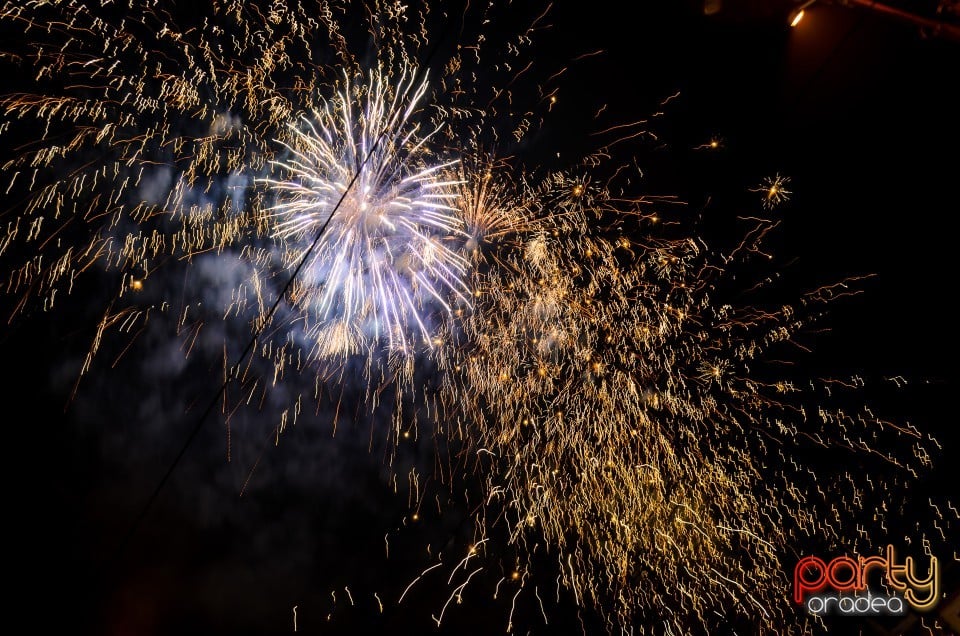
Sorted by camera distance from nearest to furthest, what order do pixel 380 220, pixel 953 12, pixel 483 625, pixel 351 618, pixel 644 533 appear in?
pixel 953 12
pixel 380 220
pixel 644 533
pixel 483 625
pixel 351 618

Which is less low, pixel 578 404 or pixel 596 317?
pixel 596 317

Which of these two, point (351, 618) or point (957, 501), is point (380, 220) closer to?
point (957, 501)

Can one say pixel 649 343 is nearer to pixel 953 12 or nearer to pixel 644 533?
pixel 644 533

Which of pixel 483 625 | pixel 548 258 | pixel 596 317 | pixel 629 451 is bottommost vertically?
pixel 483 625

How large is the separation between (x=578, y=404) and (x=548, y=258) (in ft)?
7.26

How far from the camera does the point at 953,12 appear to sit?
2.38m

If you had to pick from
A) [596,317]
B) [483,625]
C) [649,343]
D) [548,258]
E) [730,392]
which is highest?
[548,258]

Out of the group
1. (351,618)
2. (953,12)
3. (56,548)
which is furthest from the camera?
(351,618)

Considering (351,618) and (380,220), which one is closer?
(380,220)

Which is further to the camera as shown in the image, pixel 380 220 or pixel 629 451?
pixel 629 451

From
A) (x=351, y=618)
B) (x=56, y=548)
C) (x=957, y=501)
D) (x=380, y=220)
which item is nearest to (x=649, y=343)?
(x=380, y=220)

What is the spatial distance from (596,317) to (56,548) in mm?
12778

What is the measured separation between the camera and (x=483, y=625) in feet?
43.3

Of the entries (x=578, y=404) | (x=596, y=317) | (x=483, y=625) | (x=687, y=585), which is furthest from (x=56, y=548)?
(x=687, y=585)
